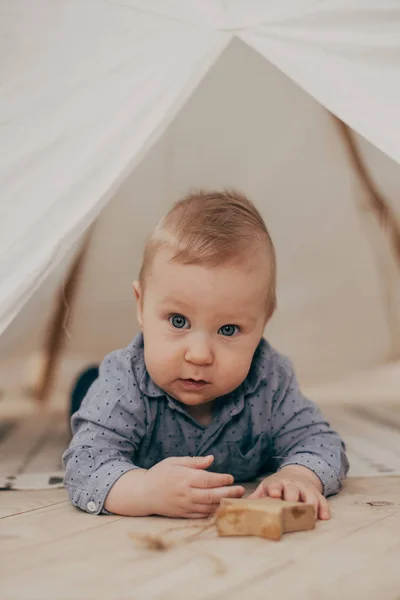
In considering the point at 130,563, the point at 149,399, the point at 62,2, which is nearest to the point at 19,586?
the point at 130,563

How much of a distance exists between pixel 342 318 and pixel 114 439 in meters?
1.28

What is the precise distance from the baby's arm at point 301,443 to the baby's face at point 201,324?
6.2 inches

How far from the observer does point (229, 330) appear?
120cm

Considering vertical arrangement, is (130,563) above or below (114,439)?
below

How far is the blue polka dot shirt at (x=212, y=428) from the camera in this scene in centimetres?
122

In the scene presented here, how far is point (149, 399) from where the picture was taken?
4.20 ft

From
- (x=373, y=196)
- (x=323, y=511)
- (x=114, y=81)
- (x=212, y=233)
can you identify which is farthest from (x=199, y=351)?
(x=373, y=196)

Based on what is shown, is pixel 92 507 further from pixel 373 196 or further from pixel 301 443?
pixel 373 196

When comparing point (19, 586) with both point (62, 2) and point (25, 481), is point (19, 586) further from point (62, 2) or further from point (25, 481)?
point (62, 2)

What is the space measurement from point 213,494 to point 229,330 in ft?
0.81

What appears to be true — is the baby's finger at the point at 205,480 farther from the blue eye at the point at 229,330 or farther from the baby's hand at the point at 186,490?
the blue eye at the point at 229,330

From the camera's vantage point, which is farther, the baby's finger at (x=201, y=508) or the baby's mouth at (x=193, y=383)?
the baby's mouth at (x=193, y=383)

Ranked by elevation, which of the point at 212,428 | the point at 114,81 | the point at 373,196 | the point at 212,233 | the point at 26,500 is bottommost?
the point at 26,500

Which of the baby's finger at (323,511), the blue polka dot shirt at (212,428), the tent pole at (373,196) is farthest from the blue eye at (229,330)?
the tent pole at (373,196)
